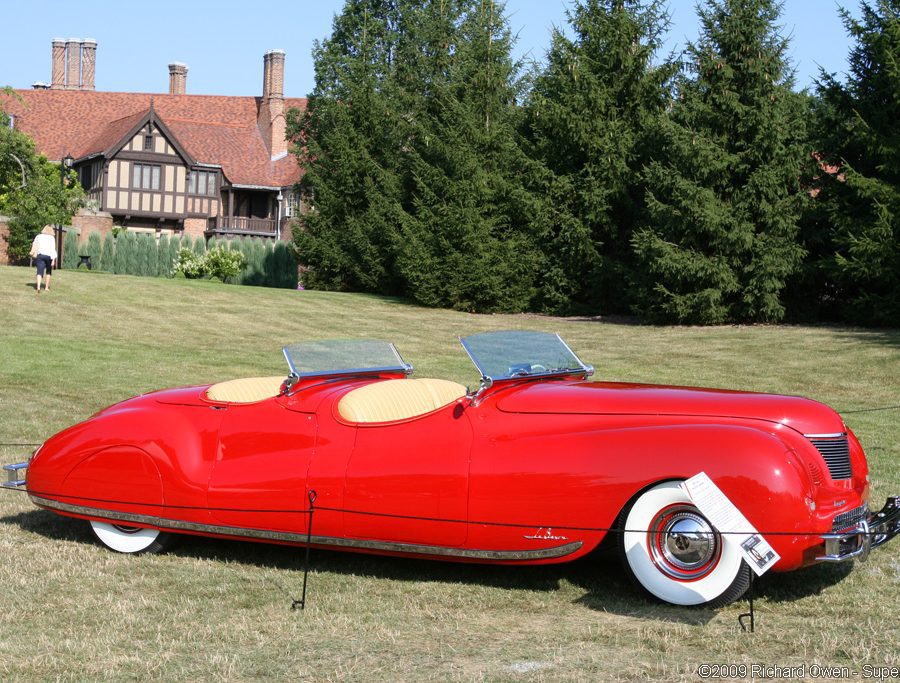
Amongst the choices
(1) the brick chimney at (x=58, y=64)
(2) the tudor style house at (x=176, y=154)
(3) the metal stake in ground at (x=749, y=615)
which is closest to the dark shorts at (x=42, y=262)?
(3) the metal stake in ground at (x=749, y=615)

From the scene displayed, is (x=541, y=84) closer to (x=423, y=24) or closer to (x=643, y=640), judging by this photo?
(x=423, y=24)

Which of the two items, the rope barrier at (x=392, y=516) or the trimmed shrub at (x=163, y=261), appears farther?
the trimmed shrub at (x=163, y=261)

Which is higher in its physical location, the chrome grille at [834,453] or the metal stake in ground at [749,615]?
the chrome grille at [834,453]

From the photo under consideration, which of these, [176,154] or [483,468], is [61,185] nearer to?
[176,154]

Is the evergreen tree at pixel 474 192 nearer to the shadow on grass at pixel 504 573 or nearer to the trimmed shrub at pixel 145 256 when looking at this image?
the trimmed shrub at pixel 145 256

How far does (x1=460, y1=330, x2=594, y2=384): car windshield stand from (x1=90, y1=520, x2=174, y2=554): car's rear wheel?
2174 mm

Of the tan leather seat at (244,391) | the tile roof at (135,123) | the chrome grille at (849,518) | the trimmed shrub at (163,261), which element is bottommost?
the trimmed shrub at (163,261)

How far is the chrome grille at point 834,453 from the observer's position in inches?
214

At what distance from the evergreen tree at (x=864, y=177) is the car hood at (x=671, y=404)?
19.2 meters

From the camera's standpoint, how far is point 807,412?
5512 millimetres

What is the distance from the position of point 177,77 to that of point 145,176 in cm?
1844

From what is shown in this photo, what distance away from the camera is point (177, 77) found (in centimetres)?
6944

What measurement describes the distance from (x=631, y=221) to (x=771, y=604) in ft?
80.5

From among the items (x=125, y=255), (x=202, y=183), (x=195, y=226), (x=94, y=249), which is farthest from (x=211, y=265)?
(x=202, y=183)
